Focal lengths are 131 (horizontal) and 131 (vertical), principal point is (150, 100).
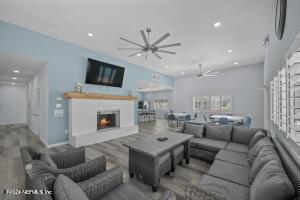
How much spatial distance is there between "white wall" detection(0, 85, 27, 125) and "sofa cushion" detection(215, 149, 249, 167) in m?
11.7

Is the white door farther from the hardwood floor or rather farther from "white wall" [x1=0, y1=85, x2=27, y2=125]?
"white wall" [x1=0, y1=85, x2=27, y2=125]

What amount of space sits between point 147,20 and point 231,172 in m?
3.51

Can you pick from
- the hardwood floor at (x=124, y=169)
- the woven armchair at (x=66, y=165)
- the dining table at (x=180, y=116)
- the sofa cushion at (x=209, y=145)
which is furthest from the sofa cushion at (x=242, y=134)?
the dining table at (x=180, y=116)

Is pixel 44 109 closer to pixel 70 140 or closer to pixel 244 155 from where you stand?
pixel 70 140

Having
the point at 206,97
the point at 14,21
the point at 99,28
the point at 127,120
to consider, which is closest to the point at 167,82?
the point at 206,97

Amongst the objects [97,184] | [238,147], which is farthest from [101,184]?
[238,147]

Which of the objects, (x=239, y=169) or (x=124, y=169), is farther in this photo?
(x=124, y=169)

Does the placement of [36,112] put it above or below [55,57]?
below

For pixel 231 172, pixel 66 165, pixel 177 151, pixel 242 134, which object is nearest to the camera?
pixel 231 172

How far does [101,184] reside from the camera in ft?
4.51

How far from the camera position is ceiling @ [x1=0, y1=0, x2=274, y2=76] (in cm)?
271

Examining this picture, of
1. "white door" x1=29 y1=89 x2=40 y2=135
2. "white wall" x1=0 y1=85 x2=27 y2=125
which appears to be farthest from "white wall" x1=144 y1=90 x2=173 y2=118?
"white wall" x1=0 y1=85 x2=27 y2=125

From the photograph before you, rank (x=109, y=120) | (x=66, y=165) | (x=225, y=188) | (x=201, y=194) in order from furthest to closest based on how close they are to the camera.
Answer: (x=109, y=120) → (x=66, y=165) → (x=225, y=188) → (x=201, y=194)

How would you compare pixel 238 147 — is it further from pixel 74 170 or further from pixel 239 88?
pixel 239 88
